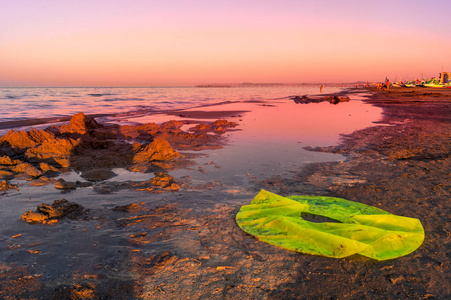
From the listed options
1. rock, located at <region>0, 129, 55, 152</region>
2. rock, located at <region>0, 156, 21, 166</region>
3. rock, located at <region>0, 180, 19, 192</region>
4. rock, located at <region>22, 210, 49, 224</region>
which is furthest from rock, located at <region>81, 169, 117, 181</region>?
rock, located at <region>0, 129, 55, 152</region>

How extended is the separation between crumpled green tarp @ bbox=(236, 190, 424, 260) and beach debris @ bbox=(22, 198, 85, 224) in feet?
7.84

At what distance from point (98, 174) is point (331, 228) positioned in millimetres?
4794

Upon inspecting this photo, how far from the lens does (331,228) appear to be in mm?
4020

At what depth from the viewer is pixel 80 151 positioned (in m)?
8.29

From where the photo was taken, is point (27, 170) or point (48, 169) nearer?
point (27, 170)

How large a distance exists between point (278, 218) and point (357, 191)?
7.09 ft

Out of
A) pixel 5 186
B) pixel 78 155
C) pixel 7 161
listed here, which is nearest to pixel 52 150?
pixel 78 155

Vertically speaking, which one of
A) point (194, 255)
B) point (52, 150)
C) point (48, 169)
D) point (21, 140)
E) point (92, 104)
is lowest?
point (194, 255)

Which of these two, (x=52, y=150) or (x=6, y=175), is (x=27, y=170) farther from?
(x=52, y=150)

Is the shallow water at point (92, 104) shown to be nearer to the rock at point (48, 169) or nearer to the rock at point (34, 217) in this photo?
the rock at point (48, 169)

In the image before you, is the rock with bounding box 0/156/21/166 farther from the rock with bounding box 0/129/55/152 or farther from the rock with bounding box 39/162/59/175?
the rock with bounding box 0/129/55/152

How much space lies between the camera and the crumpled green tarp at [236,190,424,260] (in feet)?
11.3

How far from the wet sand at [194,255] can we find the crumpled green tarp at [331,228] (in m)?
0.13

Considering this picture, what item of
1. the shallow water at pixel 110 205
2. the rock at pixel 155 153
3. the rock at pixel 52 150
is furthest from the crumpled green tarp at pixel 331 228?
the rock at pixel 52 150
